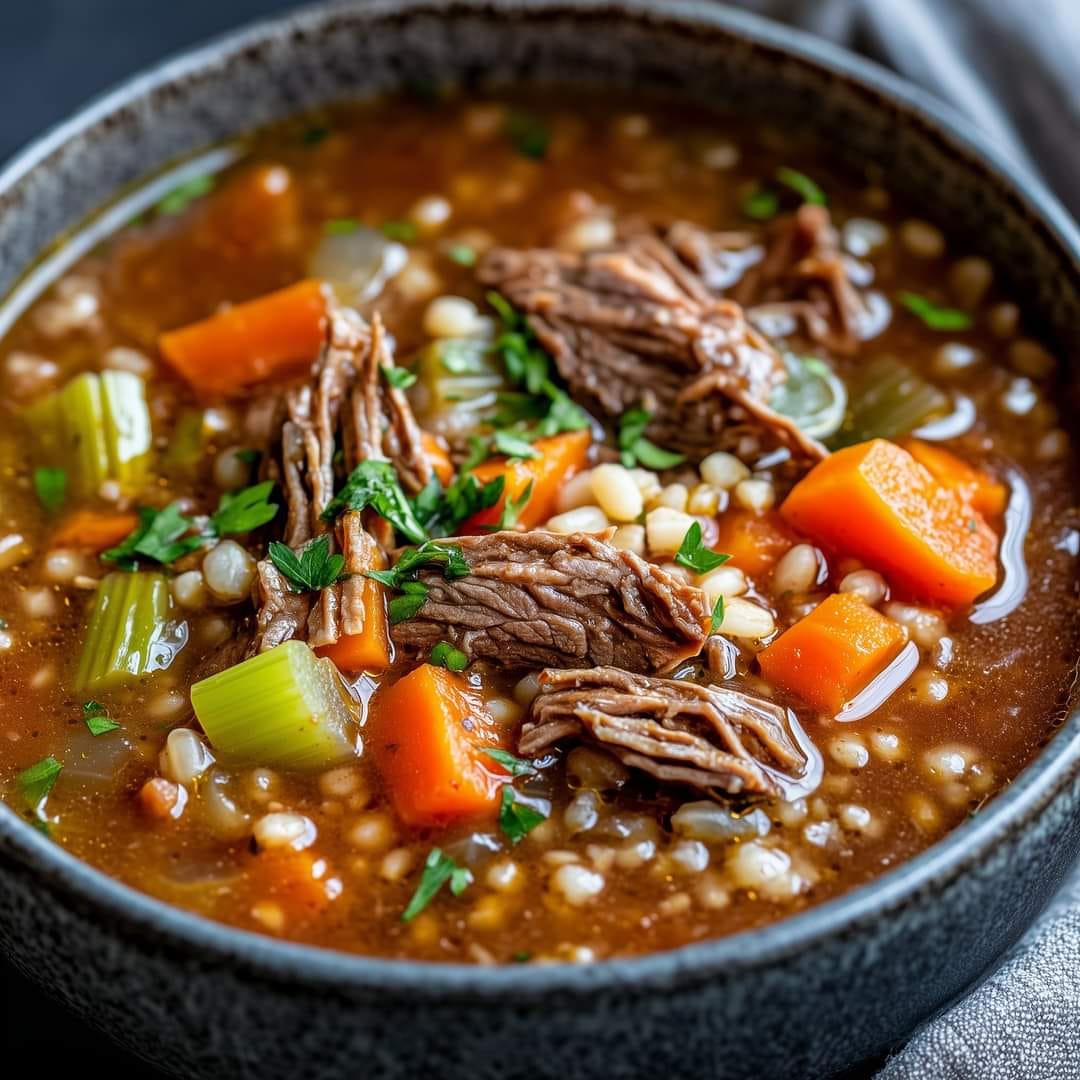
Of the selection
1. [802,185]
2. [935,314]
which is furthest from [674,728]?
[802,185]

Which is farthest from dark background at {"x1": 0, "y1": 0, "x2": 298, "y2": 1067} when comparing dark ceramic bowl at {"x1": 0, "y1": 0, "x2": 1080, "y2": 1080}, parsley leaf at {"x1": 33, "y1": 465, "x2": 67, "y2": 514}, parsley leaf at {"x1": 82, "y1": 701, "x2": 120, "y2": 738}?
dark ceramic bowl at {"x1": 0, "y1": 0, "x2": 1080, "y2": 1080}

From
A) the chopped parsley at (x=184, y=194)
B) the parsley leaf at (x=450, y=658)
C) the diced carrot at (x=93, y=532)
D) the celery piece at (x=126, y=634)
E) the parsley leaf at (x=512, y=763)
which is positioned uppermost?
the chopped parsley at (x=184, y=194)

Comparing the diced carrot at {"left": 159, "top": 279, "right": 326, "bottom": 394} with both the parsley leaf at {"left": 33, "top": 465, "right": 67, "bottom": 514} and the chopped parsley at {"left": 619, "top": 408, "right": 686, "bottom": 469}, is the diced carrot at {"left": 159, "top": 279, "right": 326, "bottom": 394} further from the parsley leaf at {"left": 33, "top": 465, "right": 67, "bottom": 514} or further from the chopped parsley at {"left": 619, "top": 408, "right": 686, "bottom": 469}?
the chopped parsley at {"left": 619, "top": 408, "right": 686, "bottom": 469}

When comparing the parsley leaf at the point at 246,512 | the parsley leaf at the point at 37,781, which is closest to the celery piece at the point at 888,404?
the parsley leaf at the point at 246,512

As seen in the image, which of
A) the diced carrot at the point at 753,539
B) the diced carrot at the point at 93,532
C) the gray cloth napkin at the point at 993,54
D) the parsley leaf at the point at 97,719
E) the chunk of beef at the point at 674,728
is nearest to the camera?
the chunk of beef at the point at 674,728

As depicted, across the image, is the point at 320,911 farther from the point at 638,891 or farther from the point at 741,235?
the point at 741,235

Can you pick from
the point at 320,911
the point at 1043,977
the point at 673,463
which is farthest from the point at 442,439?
the point at 1043,977

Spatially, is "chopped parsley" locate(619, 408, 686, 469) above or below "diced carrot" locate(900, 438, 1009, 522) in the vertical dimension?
above

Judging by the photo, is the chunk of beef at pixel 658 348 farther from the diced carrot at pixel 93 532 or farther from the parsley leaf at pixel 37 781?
the parsley leaf at pixel 37 781
